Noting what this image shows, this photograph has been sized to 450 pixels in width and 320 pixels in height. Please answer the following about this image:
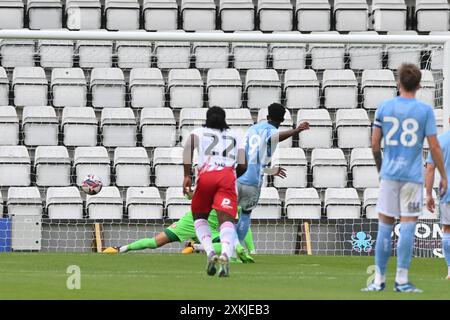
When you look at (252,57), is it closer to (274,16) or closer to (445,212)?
(274,16)

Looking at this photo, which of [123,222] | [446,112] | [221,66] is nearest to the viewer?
[446,112]

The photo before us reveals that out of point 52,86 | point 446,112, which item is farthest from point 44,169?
point 446,112

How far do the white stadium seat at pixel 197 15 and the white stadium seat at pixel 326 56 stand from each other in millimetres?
2835

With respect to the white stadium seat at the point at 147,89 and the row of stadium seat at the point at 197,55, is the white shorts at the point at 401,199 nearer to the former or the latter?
the white stadium seat at the point at 147,89

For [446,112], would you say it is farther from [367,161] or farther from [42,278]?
[42,278]

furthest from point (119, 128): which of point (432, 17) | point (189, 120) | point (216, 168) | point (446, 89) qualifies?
point (216, 168)

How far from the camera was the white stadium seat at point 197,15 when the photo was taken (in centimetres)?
2528

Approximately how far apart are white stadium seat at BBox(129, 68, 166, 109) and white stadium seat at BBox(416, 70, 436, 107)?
4.40m

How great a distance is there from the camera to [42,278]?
13.6m

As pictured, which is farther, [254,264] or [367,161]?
[367,161]

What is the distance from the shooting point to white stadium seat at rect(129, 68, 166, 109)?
22234 millimetres

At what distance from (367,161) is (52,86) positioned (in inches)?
218

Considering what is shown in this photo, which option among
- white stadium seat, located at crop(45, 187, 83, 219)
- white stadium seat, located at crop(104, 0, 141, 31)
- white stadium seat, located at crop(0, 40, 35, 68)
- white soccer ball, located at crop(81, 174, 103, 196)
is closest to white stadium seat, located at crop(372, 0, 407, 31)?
white stadium seat, located at crop(104, 0, 141, 31)

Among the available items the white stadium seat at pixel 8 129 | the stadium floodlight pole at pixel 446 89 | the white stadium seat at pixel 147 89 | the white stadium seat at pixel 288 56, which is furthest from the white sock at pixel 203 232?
the white stadium seat at pixel 288 56
